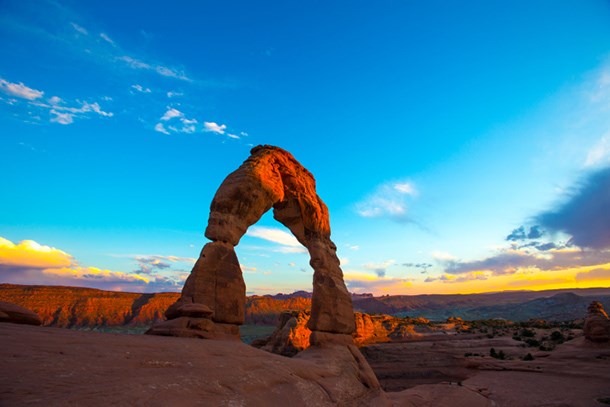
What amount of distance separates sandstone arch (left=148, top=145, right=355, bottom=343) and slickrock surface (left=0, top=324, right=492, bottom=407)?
8.12ft

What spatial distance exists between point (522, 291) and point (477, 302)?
1613 inches

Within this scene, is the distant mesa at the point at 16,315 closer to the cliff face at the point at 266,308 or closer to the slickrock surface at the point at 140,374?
the slickrock surface at the point at 140,374

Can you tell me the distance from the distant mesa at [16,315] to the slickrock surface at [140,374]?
0.96m

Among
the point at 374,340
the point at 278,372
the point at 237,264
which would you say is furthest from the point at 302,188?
the point at 374,340

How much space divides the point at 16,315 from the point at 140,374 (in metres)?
3.47

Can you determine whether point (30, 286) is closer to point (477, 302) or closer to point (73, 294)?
point (73, 294)

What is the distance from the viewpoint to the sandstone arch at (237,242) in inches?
349

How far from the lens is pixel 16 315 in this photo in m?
5.73

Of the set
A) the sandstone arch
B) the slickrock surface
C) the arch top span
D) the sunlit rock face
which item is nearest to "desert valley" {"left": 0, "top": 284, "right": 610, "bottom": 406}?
the slickrock surface

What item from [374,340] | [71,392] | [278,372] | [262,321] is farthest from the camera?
[262,321]

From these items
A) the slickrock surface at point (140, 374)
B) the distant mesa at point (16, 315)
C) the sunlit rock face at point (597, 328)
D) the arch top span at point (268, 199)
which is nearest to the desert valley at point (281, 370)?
the slickrock surface at point (140, 374)

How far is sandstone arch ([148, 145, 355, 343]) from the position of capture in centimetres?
887

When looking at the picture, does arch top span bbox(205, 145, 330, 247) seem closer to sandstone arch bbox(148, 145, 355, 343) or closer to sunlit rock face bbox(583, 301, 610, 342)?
sandstone arch bbox(148, 145, 355, 343)

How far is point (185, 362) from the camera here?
16.1ft
